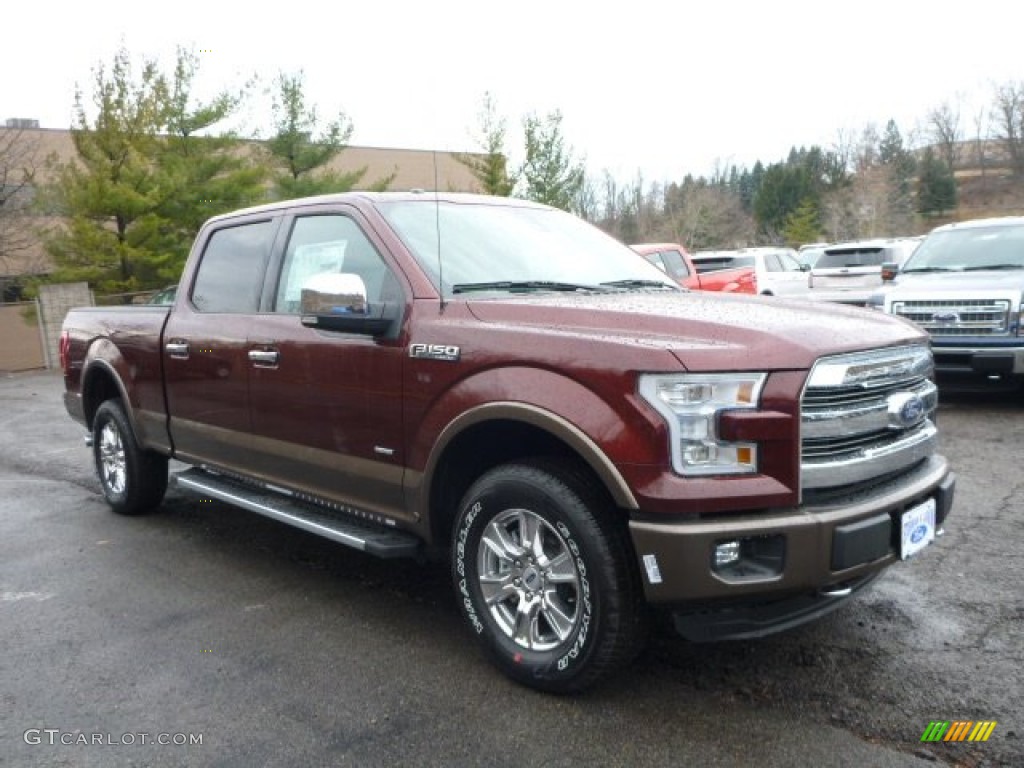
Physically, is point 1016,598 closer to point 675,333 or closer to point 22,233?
point 675,333

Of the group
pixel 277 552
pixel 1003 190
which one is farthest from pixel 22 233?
pixel 1003 190

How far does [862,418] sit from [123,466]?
16.6 ft

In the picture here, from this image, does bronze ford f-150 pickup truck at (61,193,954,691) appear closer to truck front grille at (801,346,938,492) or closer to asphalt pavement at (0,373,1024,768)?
truck front grille at (801,346,938,492)

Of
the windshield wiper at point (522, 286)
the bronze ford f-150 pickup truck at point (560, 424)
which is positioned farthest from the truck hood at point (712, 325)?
the windshield wiper at point (522, 286)

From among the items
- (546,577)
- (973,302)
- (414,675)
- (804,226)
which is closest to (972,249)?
(973,302)

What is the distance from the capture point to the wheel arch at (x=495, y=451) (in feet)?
10.0

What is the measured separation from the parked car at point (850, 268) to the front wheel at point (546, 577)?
13236 millimetres

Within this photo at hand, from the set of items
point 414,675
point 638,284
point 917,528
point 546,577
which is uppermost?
point 638,284

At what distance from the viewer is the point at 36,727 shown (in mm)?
3266

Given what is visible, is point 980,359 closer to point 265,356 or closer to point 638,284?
point 638,284

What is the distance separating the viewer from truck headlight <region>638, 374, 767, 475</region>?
293 cm

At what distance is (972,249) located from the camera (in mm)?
9688

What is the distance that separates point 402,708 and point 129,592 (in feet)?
6.91

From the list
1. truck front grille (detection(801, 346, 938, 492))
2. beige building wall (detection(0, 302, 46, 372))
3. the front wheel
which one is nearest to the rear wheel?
the front wheel
